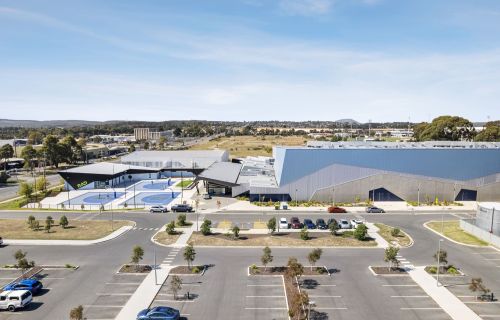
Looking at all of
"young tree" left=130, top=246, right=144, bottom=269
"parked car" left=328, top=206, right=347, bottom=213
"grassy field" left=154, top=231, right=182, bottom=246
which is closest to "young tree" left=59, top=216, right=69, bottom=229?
"grassy field" left=154, top=231, right=182, bottom=246

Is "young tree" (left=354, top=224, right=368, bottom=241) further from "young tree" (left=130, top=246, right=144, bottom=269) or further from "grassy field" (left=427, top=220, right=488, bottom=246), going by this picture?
"young tree" (left=130, top=246, right=144, bottom=269)

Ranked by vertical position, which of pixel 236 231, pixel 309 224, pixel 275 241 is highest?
pixel 236 231

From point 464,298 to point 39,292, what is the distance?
140ft

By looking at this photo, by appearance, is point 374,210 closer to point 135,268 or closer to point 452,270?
point 452,270

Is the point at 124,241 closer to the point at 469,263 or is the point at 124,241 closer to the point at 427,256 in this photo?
the point at 427,256

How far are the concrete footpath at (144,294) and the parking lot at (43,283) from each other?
801 centimetres

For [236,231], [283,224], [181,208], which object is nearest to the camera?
[236,231]

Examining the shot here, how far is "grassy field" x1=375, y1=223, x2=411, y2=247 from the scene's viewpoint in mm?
54438

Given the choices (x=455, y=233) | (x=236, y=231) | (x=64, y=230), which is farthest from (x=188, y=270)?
(x=455, y=233)

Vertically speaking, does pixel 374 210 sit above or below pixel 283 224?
above

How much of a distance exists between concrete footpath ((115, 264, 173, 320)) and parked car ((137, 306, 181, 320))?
1.69m

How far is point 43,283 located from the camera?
4041 centimetres

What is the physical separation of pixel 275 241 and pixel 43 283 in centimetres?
2961

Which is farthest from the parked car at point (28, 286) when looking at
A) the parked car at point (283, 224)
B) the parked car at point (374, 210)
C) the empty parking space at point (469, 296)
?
the parked car at point (374, 210)
